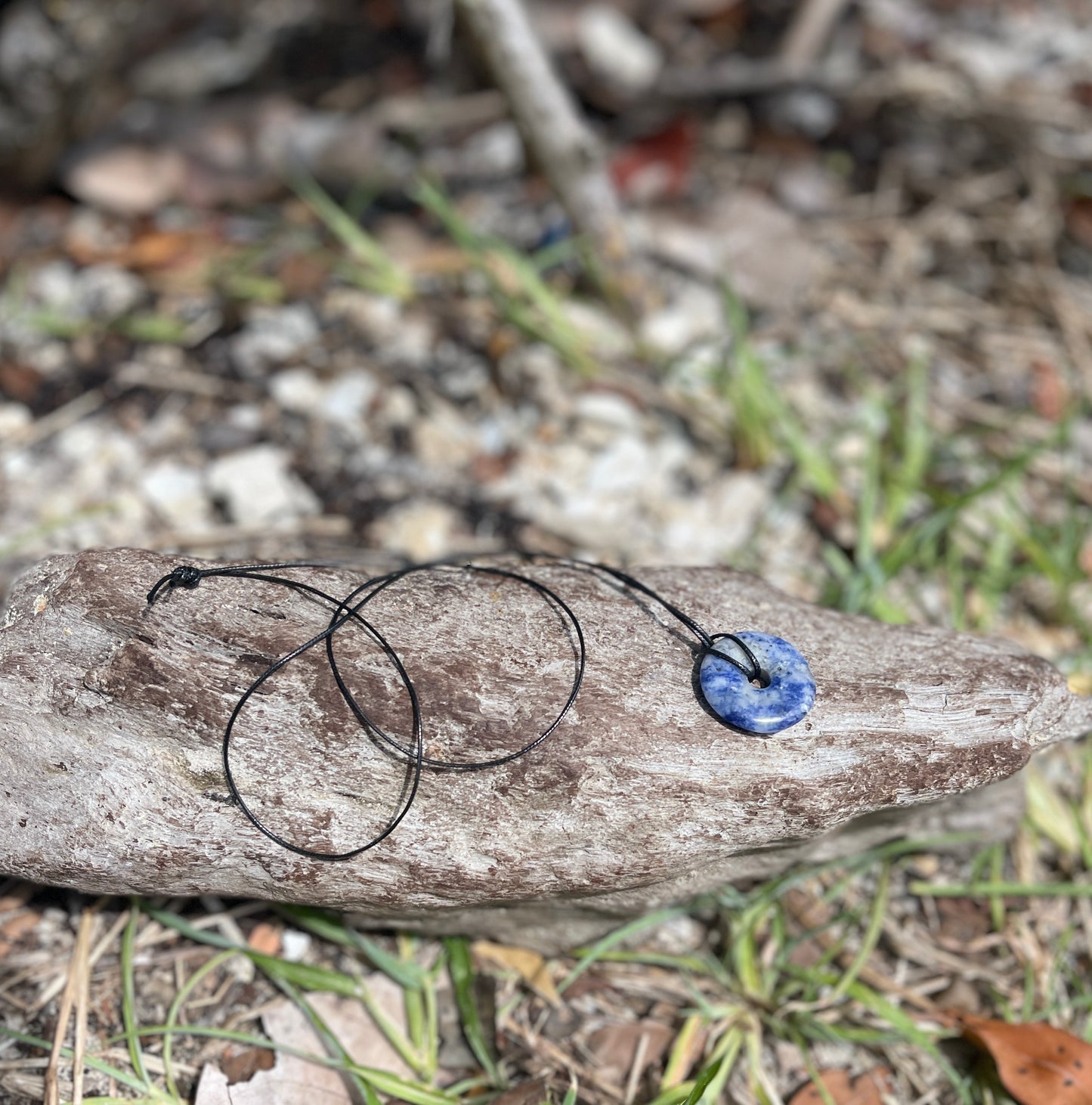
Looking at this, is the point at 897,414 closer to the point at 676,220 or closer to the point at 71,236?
the point at 676,220

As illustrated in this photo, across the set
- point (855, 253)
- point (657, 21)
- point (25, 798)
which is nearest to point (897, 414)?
point (855, 253)

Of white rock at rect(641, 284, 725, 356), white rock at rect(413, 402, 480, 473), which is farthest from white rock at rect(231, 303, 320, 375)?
white rock at rect(641, 284, 725, 356)

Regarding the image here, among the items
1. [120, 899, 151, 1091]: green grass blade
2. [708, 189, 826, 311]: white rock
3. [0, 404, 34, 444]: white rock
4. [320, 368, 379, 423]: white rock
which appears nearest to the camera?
[120, 899, 151, 1091]: green grass blade

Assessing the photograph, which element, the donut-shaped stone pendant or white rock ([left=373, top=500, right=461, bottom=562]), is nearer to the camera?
the donut-shaped stone pendant

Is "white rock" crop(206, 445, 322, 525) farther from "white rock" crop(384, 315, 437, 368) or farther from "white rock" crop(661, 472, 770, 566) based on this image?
"white rock" crop(661, 472, 770, 566)

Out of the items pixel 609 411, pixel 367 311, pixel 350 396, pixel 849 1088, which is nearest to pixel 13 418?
pixel 350 396

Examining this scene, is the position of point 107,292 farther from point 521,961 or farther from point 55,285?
point 521,961

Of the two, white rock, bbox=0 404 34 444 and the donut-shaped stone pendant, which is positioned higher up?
white rock, bbox=0 404 34 444
